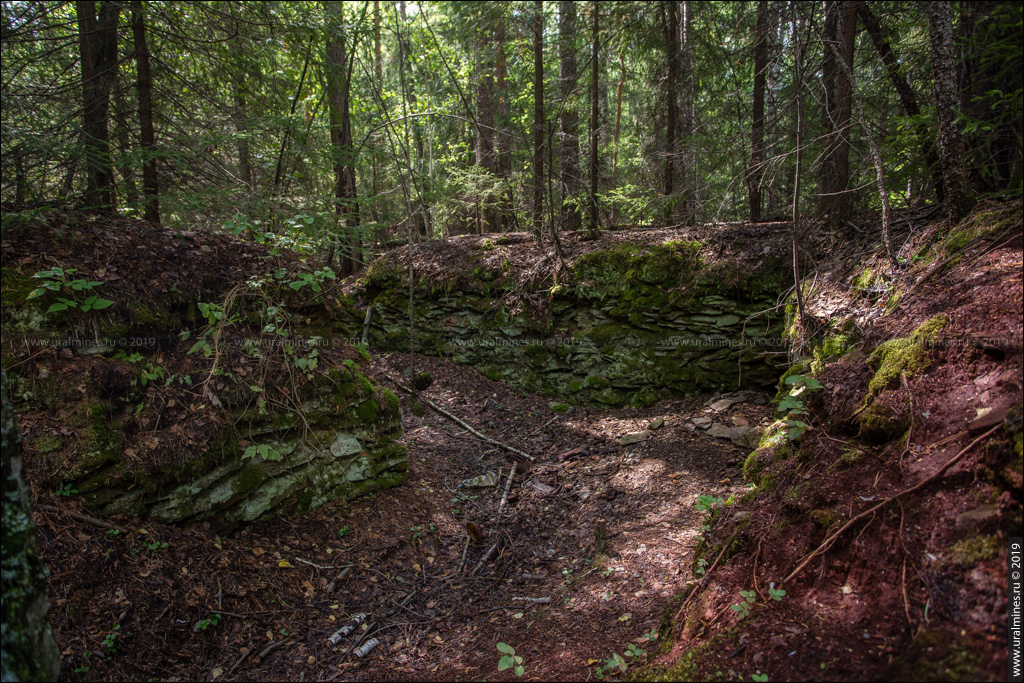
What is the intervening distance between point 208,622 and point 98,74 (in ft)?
18.5

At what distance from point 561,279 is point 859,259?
393 centimetres

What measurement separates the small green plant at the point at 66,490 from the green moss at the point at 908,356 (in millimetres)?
5478

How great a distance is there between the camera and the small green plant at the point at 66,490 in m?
3.17

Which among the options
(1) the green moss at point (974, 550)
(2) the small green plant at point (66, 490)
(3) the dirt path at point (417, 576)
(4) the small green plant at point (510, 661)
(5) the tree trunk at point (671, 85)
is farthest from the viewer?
(5) the tree trunk at point (671, 85)

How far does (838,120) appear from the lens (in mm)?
5484

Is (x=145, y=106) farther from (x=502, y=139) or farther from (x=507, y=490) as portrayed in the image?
(x=502, y=139)

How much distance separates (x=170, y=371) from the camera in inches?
156

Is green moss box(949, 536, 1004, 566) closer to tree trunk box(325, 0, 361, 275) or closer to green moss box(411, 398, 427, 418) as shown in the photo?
tree trunk box(325, 0, 361, 275)

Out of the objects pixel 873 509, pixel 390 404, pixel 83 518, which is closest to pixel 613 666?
pixel 873 509

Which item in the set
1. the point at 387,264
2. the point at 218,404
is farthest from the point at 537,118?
the point at 218,404

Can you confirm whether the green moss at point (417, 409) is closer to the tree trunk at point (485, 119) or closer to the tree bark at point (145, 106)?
the tree bark at point (145, 106)

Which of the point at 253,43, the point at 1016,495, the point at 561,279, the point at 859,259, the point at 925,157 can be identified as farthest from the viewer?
the point at 561,279

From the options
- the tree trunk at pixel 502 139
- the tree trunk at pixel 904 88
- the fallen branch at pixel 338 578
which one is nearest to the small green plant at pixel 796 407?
the tree trunk at pixel 904 88

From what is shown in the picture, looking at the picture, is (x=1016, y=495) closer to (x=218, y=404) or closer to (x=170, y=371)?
(x=218, y=404)
